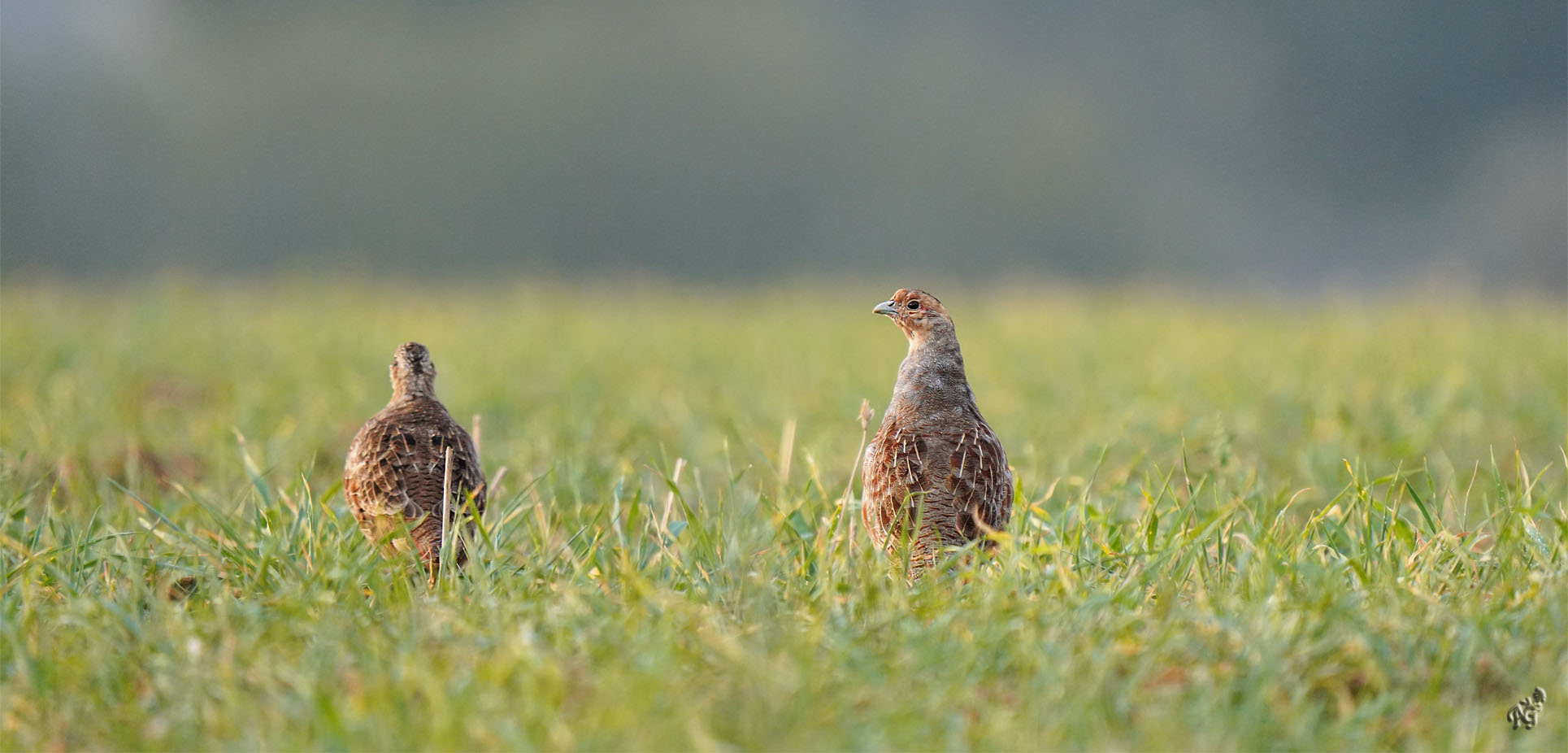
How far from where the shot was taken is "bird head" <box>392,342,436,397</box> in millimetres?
4004

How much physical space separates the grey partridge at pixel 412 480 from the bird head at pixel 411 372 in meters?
0.09

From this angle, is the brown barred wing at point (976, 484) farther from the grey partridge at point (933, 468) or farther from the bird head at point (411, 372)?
the bird head at point (411, 372)

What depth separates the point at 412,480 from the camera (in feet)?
12.1

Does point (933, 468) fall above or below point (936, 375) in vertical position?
below

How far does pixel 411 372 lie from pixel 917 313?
158cm

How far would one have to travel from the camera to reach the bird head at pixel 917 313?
3824 millimetres

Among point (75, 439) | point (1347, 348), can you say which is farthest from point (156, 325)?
point (1347, 348)

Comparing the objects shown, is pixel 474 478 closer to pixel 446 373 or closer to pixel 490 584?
pixel 490 584

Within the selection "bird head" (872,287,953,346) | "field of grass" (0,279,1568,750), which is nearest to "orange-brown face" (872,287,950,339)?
"bird head" (872,287,953,346)

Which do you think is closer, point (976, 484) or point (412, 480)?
point (976, 484)

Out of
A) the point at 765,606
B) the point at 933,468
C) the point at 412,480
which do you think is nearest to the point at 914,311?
the point at 933,468

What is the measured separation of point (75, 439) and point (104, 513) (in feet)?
5.22

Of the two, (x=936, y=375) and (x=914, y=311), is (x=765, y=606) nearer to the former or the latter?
(x=936, y=375)

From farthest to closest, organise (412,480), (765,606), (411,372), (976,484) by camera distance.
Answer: (411,372) < (412,480) < (976,484) < (765,606)
